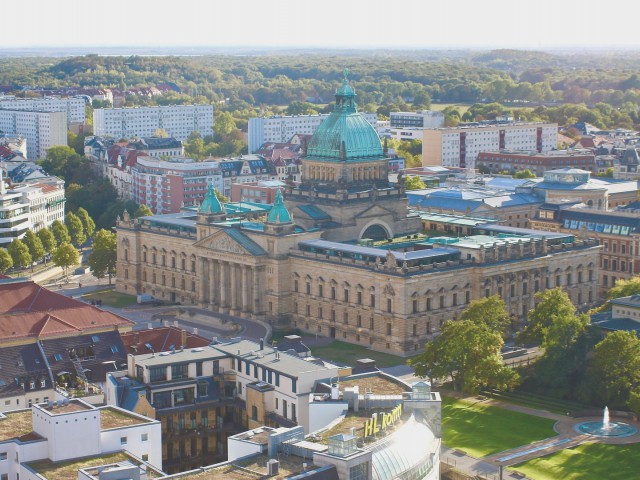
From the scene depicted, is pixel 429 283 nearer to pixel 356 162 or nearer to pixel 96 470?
pixel 356 162

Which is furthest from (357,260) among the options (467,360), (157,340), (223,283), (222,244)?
(157,340)

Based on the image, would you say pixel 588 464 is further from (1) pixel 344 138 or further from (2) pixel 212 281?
(2) pixel 212 281

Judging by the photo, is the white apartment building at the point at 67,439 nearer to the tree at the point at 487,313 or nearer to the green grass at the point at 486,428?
the green grass at the point at 486,428

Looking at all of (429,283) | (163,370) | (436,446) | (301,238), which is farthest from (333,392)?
(301,238)

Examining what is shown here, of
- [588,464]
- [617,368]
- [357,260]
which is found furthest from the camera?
[357,260]

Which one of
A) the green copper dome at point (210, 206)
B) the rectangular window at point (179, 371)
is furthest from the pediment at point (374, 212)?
the rectangular window at point (179, 371)
